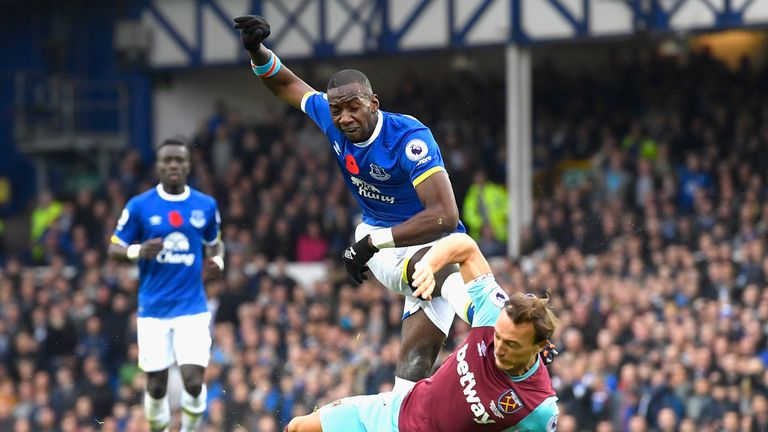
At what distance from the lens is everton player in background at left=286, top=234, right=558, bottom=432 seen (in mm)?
7844

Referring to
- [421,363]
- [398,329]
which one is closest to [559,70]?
[398,329]

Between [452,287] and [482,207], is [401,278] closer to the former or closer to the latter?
[452,287]

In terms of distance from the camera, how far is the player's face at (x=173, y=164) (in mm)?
11195

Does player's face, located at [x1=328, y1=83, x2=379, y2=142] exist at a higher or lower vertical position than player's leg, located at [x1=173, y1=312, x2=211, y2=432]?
higher

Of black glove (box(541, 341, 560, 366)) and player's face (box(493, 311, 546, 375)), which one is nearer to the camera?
player's face (box(493, 311, 546, 375))

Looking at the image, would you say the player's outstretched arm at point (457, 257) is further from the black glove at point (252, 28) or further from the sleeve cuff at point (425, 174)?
the black glove at point (252, 28)

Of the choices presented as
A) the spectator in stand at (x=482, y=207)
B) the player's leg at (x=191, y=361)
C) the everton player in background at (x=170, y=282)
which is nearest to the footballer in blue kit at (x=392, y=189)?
the everton player in background at (x=170, y=282)

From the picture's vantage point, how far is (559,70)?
2381cm

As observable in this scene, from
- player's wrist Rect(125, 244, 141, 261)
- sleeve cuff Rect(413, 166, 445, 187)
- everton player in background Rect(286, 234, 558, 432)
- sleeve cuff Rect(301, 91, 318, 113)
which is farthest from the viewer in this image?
player's wrist Rect(125, 244, 141, 261)

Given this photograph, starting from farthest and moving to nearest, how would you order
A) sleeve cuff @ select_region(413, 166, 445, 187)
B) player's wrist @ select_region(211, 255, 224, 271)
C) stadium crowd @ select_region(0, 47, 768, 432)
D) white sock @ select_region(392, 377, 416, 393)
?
stadium crowd @ select_region(0, 47, 768, 432)
player's wrist @ select_region(211, 255, 224, 271)
white sock @ select_region(392, 377, 416, 393)
sleeve cuff @ select_region(413, 166, 445, 187)

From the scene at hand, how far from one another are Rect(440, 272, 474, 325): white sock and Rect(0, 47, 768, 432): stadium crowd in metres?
5.85

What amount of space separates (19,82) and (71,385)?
992cm

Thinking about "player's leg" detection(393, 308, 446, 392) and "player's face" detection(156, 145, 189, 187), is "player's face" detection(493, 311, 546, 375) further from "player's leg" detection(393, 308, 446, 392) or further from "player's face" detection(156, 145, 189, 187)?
"player's face" detection(156, 145, 189, 187)

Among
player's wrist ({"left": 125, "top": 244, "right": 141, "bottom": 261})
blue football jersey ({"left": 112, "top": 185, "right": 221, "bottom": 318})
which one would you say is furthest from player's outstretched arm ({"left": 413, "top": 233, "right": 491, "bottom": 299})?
blue football jersey ({"left": 112, "top": 185, "right": 221, "bottom": 318})
